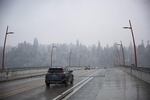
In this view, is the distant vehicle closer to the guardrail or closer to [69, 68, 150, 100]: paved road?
[69, 68, 150, 100]: paved road

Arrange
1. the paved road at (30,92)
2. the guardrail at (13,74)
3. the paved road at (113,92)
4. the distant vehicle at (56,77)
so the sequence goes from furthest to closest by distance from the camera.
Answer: the guardrail at (13,74), the distant vehicle at (56,77), the paved road at (30,92), the paved road at (113,92)

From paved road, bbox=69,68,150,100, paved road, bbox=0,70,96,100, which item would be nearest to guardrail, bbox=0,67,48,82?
paved road, bbox=0,70,96,100

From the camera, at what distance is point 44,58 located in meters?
162

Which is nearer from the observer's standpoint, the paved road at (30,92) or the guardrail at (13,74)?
the paved road at (30,92)

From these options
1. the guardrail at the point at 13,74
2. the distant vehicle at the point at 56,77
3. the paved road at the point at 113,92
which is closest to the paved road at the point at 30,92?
the distant vehicle at the point at 56,77

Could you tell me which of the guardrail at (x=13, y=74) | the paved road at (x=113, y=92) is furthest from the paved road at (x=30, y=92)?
the guardrail at (x=13, y=74)

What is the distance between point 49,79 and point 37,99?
10.7 m

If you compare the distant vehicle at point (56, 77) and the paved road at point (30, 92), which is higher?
the distant vehicle at point (56, 77)

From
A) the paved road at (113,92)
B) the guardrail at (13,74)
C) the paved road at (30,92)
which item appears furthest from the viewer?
the guardrail at (13,74)

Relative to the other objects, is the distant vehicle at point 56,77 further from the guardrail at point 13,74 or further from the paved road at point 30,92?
the guardrail at point 13,74

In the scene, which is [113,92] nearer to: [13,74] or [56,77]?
[56,77]

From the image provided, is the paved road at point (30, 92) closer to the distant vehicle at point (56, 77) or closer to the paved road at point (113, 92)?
the distant vehicle at point (56, 77)

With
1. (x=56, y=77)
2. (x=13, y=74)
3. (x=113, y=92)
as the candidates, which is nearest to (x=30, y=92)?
(x=113, y=92)

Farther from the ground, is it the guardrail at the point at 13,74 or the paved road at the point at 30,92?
the guardrail at the point at 13,74
